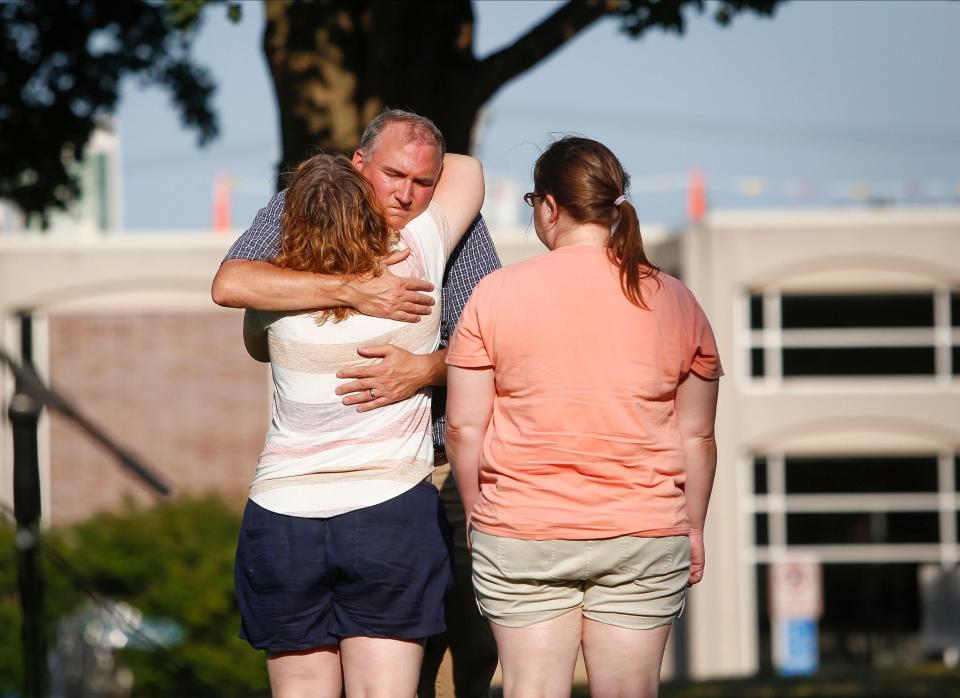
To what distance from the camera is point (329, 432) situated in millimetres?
3145

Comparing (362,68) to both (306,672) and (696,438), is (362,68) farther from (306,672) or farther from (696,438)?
(306,672)

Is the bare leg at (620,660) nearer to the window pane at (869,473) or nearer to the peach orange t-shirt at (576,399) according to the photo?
the peach orange t-shirt at (576,399)

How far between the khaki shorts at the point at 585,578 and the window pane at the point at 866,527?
26193mm

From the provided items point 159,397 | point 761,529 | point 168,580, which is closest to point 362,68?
point 168,580

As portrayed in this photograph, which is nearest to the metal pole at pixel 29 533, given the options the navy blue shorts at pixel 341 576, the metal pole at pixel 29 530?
the metal pole at pixel 29 530

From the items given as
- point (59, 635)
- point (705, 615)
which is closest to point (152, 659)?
point (59, 635)

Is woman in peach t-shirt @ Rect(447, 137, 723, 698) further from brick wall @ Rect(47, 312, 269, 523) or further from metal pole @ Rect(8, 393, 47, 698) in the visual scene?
brick wall @ Rect(47, 312, 269, 523)

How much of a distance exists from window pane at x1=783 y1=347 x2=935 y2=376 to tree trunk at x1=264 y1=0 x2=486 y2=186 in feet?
75.5

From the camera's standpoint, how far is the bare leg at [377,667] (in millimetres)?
3121

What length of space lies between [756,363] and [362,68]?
23.1m

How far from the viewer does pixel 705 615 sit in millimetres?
28719

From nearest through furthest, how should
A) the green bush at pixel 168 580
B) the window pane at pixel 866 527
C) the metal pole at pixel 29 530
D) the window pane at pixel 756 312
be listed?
the metal pole at pixel 29 530, the green bush at pixel 168 580, the window pane at pixel 866 527, the window pane at pixel 756 312

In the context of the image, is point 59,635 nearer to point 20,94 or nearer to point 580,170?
point 20,94

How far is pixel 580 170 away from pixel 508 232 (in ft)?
88.8
